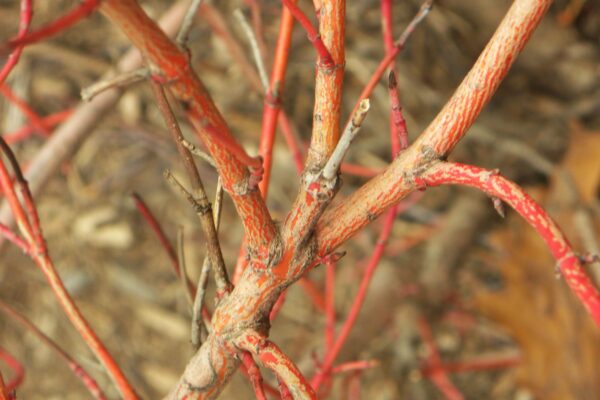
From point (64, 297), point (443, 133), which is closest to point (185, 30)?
point (443, 133)

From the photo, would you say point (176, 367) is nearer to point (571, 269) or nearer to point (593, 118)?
point (593, 118)

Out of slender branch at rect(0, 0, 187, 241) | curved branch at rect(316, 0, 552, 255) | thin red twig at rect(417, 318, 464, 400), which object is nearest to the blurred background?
thin red twig at rect(417, 318, 464, 400)

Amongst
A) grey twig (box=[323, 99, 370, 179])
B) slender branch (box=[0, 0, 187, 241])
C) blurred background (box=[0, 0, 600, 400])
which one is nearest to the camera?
grey twig (box=[323, 99, 370, 179])

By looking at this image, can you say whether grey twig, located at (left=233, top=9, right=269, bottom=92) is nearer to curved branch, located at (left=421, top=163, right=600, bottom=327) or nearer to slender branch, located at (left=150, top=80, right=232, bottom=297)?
slender branch, located at (left=150, top=80, right=232, bottom=297)

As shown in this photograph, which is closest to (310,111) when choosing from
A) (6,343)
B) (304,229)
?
(6,343)

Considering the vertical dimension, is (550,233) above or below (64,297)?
below

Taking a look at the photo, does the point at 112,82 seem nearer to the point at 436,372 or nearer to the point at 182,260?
the point at 182,260

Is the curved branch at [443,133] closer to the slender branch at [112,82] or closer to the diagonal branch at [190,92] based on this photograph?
the diagonal branch at [190,92]
